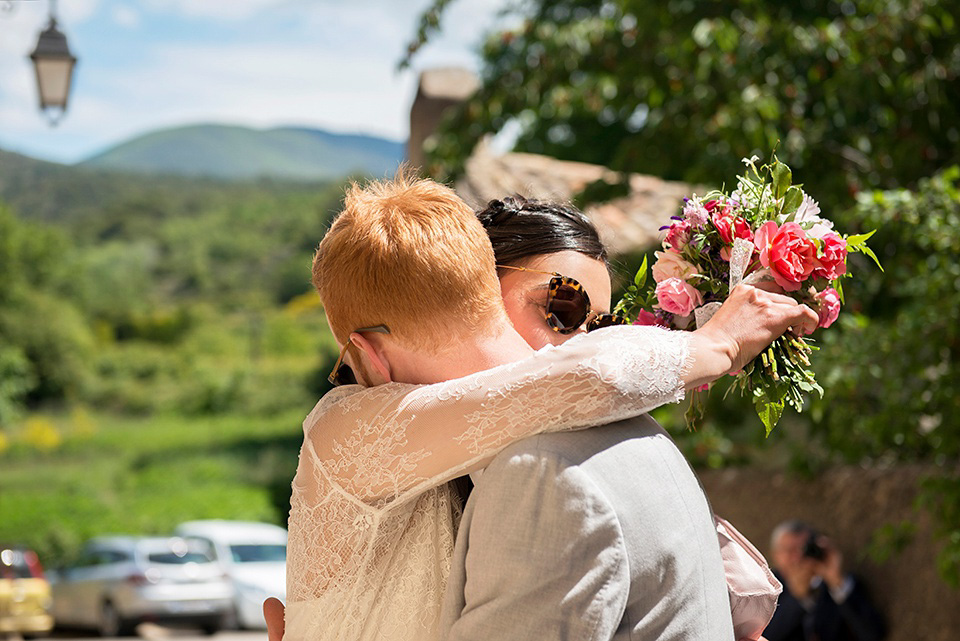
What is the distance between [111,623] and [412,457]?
18591 mm

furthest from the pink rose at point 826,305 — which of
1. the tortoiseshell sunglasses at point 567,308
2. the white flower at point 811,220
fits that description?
the tortoiseshell sunglasses at point 567,308

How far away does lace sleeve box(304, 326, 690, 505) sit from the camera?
152 centimetres

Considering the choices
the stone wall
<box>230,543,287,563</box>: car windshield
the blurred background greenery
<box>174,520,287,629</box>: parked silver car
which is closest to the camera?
the blurred background greenery

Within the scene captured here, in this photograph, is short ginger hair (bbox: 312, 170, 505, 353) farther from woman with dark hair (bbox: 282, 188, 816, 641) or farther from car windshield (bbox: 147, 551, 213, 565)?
car windshield (bbox: 147, 551, 213, 565)

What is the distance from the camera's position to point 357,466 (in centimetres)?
166

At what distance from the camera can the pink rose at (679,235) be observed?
203 cm

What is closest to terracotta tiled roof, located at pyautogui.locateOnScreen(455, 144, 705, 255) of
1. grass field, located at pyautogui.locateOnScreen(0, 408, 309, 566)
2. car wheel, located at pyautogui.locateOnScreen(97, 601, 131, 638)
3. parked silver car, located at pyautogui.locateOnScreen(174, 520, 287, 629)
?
parked silver car, located at pyautogui.locateOnScreen(174, 520, 287, 629)

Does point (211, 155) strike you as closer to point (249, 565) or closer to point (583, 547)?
point (249, 565)

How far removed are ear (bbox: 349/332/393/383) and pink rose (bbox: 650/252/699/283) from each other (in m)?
0.59

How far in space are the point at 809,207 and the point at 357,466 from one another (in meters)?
0.93

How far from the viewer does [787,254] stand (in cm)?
182

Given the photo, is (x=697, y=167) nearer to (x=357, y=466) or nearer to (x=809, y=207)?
(x=809, y=207)

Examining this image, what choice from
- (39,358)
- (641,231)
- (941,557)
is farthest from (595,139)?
(39,358)

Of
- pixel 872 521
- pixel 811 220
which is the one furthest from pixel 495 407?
pixel 872 521
